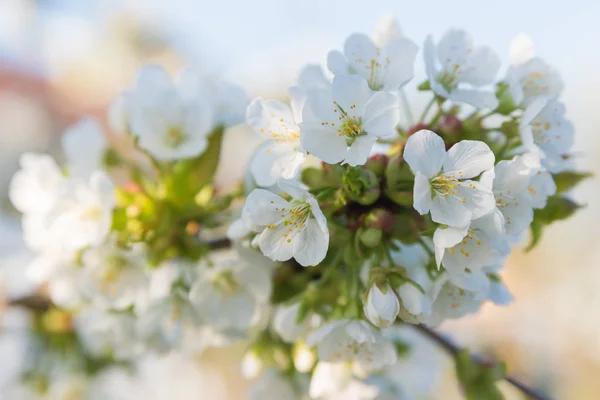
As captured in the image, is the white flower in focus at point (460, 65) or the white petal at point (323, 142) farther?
the white flower in focus at point (460, 65)

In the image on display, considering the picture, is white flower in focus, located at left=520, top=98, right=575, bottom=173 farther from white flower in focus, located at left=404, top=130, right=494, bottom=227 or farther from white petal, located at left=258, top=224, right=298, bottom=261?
white petal, located at left=258, top=224, right=298, bottom=261

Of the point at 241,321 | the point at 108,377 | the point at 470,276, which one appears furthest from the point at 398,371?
the point at 108,377

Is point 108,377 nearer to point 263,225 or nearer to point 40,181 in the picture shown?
point 40,181

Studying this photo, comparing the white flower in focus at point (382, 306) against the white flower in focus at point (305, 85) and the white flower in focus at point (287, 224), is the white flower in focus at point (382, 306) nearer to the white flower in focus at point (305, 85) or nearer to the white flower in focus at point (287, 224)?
the white flower in focus at point (287, 224)

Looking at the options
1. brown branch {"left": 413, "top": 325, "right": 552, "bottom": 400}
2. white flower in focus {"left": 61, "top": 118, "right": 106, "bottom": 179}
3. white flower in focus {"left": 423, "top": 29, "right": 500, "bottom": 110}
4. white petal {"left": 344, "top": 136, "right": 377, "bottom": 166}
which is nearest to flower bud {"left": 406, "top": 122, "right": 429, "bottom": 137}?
white flower in focus {"left": 423, "top": 29, "right": 500, "bottom": 110}

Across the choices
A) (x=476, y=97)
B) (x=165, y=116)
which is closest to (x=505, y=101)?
(x=476, y=97)

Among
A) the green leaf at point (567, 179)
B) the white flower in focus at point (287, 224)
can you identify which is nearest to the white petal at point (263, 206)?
the white flower in focus at point (287, 224)
